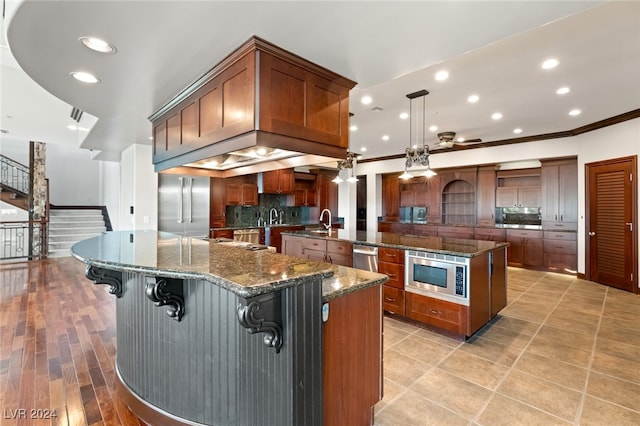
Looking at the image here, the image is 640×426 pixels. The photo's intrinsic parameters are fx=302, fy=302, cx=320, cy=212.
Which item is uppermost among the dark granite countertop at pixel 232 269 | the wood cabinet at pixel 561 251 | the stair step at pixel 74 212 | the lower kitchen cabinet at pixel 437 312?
the stair step at pixel 74 212

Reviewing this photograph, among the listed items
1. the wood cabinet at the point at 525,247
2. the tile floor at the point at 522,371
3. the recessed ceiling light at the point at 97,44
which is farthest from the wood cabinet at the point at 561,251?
the recessed ceiling light at the point at 97,44

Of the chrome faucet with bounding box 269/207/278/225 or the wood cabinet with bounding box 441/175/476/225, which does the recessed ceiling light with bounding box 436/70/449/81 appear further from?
the chrome faucet with bounding box 269/207/278/225

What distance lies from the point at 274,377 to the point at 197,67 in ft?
6.89

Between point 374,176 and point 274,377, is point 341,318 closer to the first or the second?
point 274,377

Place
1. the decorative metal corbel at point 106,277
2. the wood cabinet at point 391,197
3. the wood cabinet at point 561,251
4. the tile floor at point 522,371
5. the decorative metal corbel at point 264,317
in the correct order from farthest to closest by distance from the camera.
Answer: the wood cabinet at point 391,197 → the wood cabinet at point 561,251 → the decorative metal corbel at point 106,277 → the tile floor at point 522,371 → the decorative metal corbel at point 264,317

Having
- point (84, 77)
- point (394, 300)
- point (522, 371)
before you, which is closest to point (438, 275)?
point (394, 300)

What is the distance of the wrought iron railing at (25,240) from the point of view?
6.84 metres

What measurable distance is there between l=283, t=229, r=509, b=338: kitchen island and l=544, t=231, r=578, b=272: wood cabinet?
3300mm

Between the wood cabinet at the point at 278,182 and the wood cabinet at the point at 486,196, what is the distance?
450cm

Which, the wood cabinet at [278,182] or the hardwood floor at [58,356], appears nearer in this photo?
the hardwood floor at [58,356]

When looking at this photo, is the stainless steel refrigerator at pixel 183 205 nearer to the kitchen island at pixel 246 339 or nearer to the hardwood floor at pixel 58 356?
the hardwood floor at pixel 58 356

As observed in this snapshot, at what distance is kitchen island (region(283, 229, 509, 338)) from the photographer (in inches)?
116

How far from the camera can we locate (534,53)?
276 cm

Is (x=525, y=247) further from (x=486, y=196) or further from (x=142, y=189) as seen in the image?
(x=142, y=189)
